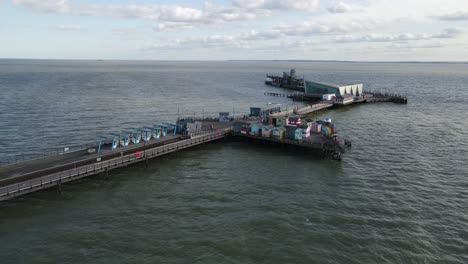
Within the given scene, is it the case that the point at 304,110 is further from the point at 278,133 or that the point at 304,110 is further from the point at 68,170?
the point at 68,170

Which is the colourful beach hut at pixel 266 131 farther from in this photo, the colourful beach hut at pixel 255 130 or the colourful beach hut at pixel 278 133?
the colourful beach hut at pixel 255 130

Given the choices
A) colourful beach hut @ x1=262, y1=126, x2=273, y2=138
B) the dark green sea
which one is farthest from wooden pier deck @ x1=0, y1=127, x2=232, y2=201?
colourful beach hut @ x1=262, y1=126, x2=273, y2=138

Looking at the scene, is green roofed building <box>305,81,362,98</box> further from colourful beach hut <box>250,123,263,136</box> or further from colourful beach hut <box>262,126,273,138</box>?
colourful beach hut <box>262,126,273,138</box>

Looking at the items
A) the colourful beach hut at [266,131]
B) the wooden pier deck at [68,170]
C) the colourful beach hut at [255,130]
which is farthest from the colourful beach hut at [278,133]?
the wooden pier deck at [68,170]

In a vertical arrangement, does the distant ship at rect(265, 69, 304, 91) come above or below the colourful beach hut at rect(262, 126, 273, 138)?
above

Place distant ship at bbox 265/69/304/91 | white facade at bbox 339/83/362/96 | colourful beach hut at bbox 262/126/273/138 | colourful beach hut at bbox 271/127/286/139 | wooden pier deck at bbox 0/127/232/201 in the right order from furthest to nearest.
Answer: distant ship at bbox 265/69/304/91 → white facade at bbox 339/83/362/96 → colourful beach hut at bbox 262/126/273/138 → colourful beach hut at bbox 271/127/286/139 → wooden pier deck at bbox 0/127/232/201

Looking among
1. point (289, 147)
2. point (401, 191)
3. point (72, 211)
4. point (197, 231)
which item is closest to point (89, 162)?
point (72, 211)

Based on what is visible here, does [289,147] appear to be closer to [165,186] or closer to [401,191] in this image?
[401,191]
